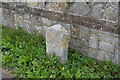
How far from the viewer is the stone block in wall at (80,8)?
447cm

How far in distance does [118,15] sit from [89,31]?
2.23 ft

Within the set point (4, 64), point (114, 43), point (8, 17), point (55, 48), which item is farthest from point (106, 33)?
point (8, 17)

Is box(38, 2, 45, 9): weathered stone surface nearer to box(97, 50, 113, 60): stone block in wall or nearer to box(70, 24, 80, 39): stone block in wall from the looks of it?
box(70, 24, 80, 39): stone block in wall

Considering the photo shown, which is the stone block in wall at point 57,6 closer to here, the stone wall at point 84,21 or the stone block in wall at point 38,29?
the stone wall at point 84,21

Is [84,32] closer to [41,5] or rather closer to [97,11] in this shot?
[97,11]

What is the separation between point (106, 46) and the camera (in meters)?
4.46

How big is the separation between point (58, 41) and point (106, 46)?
928 millimetres

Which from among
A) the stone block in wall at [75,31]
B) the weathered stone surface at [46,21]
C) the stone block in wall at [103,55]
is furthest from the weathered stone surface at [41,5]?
the stone block in wall at [103,55]

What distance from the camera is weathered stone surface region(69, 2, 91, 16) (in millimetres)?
4473

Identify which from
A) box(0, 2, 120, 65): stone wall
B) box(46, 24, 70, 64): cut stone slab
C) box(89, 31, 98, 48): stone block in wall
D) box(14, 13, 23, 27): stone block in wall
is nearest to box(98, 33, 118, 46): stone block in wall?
box(0, 2, 120, 65): stone wall

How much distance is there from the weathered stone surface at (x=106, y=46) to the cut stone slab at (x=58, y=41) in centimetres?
69

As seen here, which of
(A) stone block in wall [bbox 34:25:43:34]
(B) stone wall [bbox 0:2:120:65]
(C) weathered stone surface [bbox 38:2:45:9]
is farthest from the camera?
(A) stone block in wall [bbox 34:25:43:34]

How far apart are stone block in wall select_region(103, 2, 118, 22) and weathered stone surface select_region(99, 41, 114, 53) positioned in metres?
0.49

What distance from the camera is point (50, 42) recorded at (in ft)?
14.6
